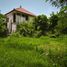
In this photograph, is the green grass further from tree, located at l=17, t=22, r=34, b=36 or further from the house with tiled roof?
the house with tiled roof

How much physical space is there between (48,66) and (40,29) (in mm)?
24939

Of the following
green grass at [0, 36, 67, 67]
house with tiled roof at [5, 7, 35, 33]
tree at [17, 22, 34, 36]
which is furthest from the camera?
house with tiled roof at [5, 7, 35, 33]

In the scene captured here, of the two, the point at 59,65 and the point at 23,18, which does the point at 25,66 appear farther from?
the point at 23,18

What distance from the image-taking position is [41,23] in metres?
33.0

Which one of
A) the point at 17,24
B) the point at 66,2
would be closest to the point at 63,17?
the point at 66,2

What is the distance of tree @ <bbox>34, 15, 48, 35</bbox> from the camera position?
32.1 meters

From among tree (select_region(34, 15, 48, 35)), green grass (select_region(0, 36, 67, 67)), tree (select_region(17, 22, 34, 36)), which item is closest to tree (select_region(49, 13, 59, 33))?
tree (select_region(34, 15, 48, 35))

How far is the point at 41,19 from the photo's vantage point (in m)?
33.0

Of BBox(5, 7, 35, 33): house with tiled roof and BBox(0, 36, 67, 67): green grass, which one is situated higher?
BBox(5, 7, 35, 33): house with tiled roof

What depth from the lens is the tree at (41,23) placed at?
1264 inches

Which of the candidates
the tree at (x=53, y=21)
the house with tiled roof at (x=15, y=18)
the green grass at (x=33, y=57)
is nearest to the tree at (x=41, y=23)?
the tree at (x=53, y=21)

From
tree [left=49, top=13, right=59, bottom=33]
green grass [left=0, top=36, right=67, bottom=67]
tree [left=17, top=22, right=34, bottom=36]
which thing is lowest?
green grass [left=0, top=36, right=67, bottom=67]

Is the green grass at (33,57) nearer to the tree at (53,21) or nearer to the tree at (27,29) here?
the tree at (27,29)

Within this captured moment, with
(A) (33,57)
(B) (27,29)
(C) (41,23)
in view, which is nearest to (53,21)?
(C) (41,23)
